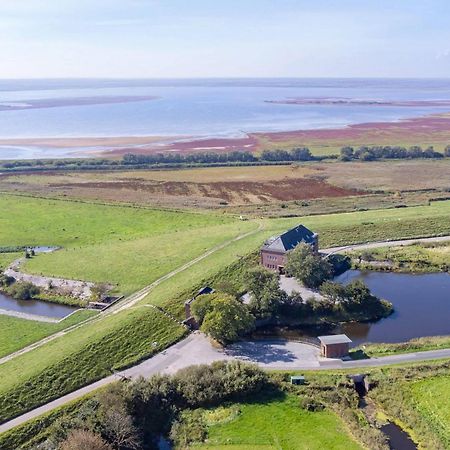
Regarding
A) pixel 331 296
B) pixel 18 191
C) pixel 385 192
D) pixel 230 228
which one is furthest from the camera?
pixel 18 191

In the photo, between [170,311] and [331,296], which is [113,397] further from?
[331,296]

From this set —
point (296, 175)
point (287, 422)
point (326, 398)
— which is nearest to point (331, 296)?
point (326, 398)

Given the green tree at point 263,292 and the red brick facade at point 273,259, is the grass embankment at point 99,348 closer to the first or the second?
the red brick facade at point 273,259

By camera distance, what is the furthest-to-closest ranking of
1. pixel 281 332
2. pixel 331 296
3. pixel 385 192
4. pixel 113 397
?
1. pixel 385 192
2. pixel 331 296
3. pixel 281 332
4. pixel 113 397

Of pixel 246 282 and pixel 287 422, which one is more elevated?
pixel 246 282

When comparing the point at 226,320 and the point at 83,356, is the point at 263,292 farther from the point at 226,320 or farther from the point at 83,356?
the point at 83,356

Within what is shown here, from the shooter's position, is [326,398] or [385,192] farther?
[385,192]

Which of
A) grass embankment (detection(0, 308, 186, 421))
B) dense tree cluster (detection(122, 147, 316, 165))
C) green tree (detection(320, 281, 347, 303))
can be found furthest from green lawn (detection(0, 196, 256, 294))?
dense tree cluster (detection(122, 147, 316, 165))

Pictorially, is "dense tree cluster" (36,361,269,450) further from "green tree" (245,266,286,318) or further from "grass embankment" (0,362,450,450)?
"green tree" (245,266,286,318)
